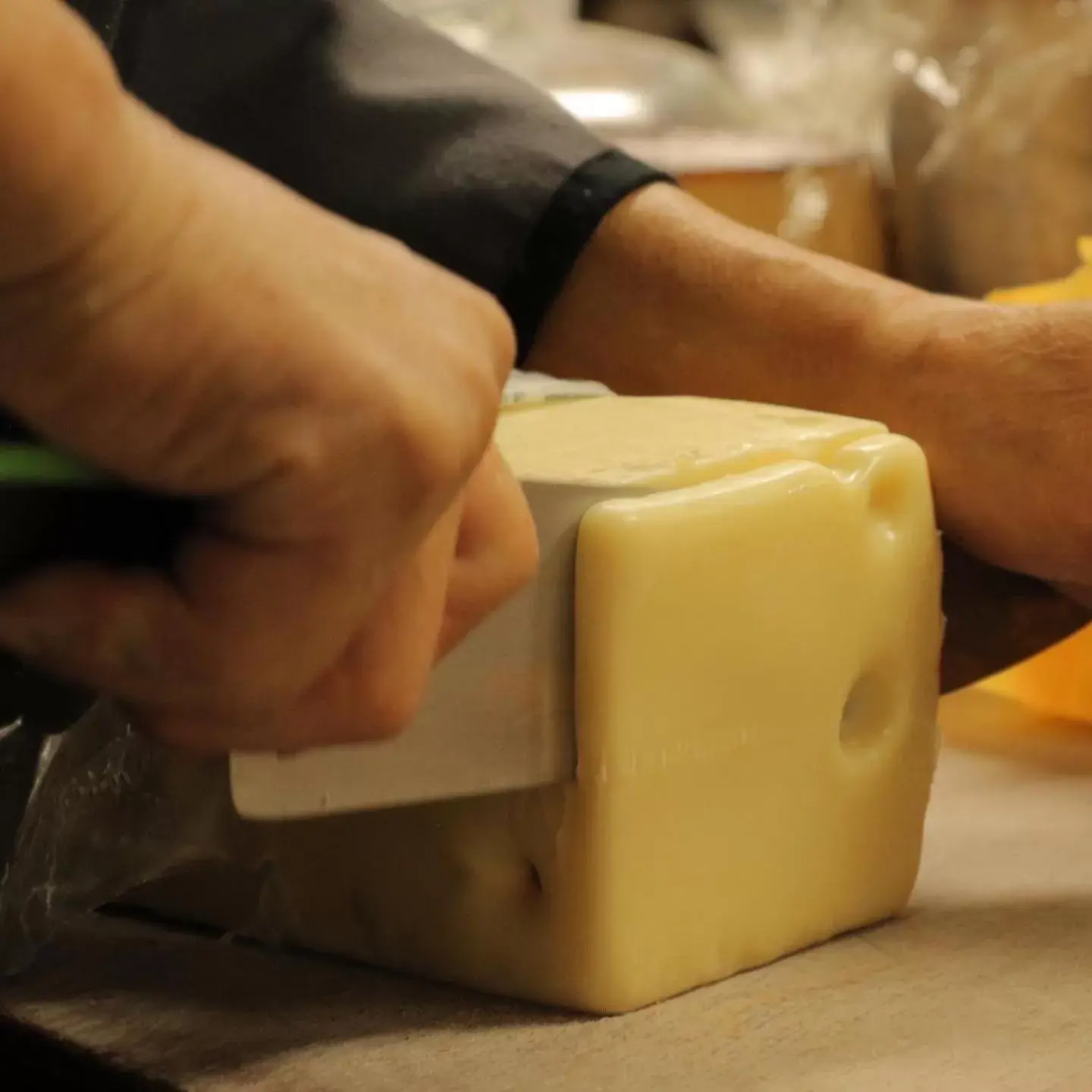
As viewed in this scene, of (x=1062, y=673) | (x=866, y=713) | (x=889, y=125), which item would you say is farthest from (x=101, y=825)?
(x=889, y=125)

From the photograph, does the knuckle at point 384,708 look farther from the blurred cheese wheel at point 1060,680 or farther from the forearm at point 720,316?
the blurred cheese wheel at point 1060,680

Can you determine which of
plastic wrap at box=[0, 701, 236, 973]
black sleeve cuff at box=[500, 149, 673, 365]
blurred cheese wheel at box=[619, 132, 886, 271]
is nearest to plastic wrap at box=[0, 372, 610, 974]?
plastic wrap at box=[0, 701, 236, 973]

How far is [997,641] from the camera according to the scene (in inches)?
31.7

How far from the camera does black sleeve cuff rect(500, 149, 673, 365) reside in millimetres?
793

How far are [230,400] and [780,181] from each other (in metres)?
1.19

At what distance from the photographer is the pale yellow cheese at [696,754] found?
594mm

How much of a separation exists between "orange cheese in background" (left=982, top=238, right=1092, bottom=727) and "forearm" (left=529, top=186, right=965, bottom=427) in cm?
19

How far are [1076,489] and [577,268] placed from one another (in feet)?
0.88

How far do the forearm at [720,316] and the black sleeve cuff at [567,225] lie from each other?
0.4 inches

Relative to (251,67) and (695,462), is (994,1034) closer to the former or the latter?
(695,462)

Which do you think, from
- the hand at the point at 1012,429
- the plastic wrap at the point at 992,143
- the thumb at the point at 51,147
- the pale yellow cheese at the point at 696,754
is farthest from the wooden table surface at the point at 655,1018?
the plastic wrap at the point at 992,143

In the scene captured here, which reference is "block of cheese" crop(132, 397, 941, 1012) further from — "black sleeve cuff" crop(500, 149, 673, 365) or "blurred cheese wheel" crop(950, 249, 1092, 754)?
"blurred cheese wheel" crop(950, 249, 1092, 754)

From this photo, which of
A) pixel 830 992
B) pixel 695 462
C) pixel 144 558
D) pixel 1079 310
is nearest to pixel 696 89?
pixel 1079 310

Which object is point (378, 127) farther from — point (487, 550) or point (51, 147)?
point (51, 147)
